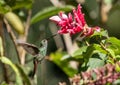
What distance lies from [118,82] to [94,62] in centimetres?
30

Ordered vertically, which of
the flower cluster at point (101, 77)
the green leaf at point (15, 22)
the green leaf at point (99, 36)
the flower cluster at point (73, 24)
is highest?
the green leaf at point (15, 22)

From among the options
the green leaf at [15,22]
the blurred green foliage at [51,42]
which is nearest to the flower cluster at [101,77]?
the blurred green foliage at [51,42]

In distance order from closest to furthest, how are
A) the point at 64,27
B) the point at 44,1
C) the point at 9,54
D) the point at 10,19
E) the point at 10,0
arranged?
the point at 64,27, the point at 10,0, the point at 10,19, the point at 9,54, the point at 44,1

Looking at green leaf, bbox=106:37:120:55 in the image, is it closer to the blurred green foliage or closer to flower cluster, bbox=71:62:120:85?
the blurred green foliage

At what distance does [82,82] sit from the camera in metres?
1.15

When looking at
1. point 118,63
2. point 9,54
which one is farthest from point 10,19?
point 118,63

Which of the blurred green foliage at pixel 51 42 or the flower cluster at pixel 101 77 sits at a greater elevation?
the blurred green foliage at pixel 51 42

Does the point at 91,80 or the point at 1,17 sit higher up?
the point at 1,17

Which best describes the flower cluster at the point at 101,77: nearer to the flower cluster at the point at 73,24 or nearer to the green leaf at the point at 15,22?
the flower cluster at the point at 73,24

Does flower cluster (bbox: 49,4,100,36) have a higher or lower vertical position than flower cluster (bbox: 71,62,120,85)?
higher

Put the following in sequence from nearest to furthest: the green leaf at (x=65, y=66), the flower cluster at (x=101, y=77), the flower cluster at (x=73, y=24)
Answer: the flower cluster at (x=101, y=77)
the flower cluster at (x=73, y=24)
the green leaf at (x=65, y=66)

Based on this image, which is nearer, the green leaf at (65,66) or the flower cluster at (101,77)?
the flower cluster at (101,77)

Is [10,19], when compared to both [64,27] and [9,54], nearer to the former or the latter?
[9,54]

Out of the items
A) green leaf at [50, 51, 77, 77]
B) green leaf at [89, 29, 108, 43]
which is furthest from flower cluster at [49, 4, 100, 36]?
green leaf at [50, 51, 77, 77]
